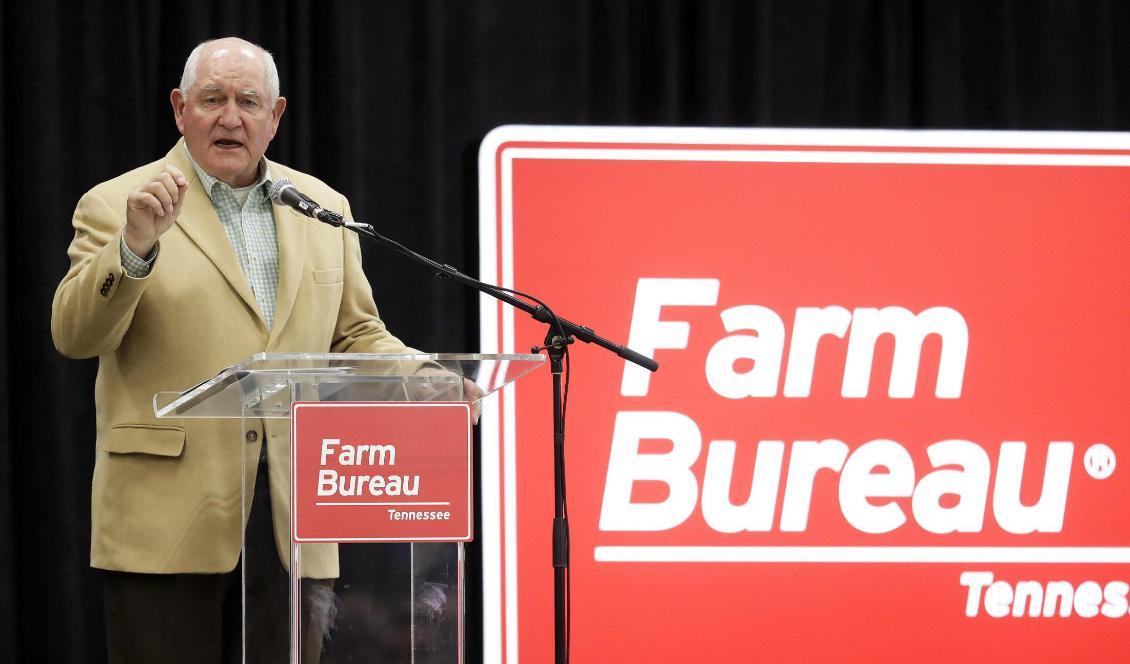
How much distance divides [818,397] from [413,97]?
1.33 meters

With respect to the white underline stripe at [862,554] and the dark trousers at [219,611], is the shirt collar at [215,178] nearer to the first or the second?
the dark trousers at [219,611]

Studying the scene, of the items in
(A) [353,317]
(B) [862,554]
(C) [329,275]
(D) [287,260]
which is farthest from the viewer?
(B) [862,554]

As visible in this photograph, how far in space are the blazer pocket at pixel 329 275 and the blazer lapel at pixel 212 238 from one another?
130 millimetres

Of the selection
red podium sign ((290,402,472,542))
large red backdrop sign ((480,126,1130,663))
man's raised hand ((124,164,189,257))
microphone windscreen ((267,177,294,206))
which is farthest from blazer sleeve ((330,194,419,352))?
large red backdrop sign ((480,126,1130,663))

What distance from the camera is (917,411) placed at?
324cm

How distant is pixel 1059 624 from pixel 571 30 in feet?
6.75

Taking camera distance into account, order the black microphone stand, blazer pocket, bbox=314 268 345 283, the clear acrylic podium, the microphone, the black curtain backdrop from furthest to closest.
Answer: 1. the black curtain backdrop
2. blazer pocket, bbox=314 268 345 283
3. the black microphone stand
4. the microphone
5. the clear acrylic podium

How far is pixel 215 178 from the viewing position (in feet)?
6.85

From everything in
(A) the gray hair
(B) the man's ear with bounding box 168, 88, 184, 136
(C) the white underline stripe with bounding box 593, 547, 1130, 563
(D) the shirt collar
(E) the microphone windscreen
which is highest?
(A) the gray hair

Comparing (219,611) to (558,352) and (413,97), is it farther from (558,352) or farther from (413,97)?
(413,97)

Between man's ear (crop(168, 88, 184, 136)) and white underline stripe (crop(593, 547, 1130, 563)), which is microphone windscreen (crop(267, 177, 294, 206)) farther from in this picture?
white underline stripe (crop(593, 547, 1130, 563))

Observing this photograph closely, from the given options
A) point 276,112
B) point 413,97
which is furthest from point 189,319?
point 413,97

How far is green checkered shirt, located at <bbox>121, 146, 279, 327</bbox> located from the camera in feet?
6.81

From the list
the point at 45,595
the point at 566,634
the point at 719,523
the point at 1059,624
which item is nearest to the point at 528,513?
the point at 719,523
